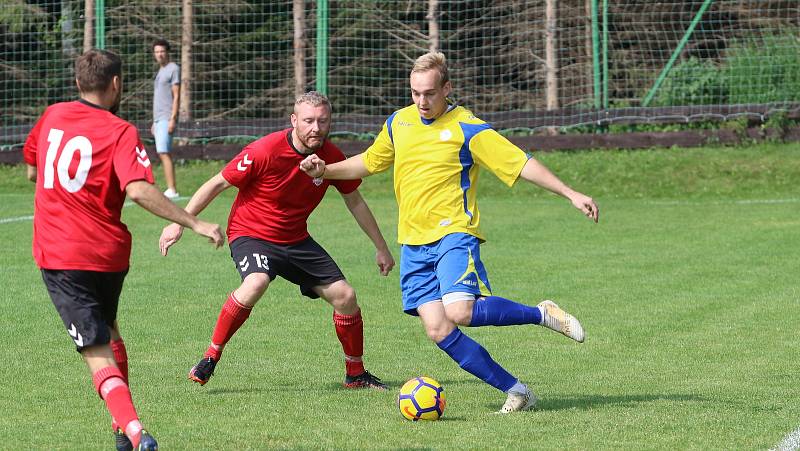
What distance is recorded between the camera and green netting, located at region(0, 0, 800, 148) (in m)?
19.4

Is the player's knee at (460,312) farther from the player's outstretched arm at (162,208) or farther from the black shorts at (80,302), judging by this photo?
the black shorts at (80,302)

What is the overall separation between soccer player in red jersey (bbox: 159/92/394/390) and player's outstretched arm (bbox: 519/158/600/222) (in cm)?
120

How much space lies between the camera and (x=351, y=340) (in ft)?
24.5

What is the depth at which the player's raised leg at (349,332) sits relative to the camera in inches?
291

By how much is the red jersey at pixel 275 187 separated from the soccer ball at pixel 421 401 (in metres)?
1.51

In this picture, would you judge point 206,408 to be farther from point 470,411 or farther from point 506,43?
point 506,43

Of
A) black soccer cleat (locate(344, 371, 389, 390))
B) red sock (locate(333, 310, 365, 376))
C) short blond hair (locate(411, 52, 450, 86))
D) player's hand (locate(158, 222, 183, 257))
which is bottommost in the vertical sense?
black soccer cleat (locate(344, 371, 389, 390))

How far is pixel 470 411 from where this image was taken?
6.64 meters

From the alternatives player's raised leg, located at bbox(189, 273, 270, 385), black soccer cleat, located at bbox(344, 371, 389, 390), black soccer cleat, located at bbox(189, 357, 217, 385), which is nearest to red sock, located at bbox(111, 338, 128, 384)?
black soccer cleat, located at bbox(189, 357, 217, 385)

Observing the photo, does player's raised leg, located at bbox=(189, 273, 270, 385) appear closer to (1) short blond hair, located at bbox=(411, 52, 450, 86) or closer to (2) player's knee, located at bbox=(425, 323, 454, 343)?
(2) player's knee, located at bbox=(425, 323, 454, 343)

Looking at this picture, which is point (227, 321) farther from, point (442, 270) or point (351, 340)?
point (442, 270)

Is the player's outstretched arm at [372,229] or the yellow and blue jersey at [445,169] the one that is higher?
the yellow and blue jersey at [445,169]

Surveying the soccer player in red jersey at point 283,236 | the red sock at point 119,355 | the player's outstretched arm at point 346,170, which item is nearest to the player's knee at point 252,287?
the soccer player in red jersey at point 283,236

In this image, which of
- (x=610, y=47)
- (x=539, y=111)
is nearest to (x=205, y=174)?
(x=539, y=111)
